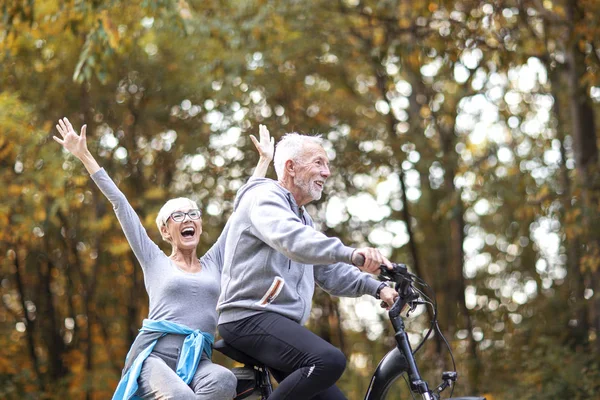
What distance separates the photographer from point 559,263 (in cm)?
1457

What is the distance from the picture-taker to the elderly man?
11.9 ft

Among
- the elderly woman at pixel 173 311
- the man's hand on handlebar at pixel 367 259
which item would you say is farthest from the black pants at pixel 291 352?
the man's hand on handlebar at pixel 367 259

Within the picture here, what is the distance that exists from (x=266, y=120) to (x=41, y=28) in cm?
288

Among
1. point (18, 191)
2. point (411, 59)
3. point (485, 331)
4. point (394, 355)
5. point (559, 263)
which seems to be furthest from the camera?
point (559, 263)

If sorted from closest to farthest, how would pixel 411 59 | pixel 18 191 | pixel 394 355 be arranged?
pixel 394 355 → pixel 411 59 → pixel 18 191

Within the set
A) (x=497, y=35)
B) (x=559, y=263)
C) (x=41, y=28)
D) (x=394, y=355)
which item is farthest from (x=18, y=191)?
(x=559, y=263)

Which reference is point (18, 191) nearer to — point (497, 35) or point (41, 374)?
point (41, 374)

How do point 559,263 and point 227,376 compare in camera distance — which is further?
point 559,263

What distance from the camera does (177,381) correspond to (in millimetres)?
4086

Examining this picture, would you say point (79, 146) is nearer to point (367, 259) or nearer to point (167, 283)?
point (167, 283)

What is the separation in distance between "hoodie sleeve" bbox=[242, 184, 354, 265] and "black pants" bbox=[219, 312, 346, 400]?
37cm

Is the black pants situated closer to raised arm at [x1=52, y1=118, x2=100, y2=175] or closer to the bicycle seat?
the bicycle seat

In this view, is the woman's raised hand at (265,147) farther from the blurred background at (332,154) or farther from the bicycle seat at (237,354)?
the blurred background at (332,154)

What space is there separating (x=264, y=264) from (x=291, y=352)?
390mm
